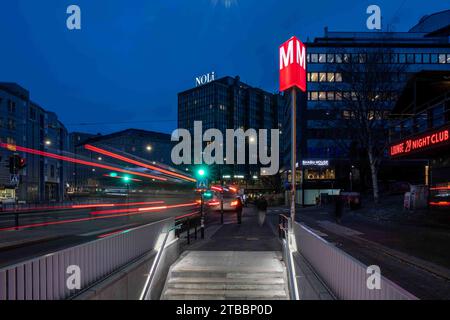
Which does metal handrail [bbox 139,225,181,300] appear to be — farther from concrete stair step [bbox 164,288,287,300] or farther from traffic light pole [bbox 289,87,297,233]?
traffic light pole [bbox 289,87,297,233]

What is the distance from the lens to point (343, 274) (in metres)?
5.55

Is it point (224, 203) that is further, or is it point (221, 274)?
point (224, 203)

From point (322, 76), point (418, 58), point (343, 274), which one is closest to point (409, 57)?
point (418, 58)

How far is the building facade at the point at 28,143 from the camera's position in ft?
171

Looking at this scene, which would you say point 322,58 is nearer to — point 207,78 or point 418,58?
point 418,58

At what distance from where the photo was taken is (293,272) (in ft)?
25.2

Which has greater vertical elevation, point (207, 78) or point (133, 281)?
point (207, 78)

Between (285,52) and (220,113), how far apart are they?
130092mm

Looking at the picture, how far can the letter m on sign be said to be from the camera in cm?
877

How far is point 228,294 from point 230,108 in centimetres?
13462

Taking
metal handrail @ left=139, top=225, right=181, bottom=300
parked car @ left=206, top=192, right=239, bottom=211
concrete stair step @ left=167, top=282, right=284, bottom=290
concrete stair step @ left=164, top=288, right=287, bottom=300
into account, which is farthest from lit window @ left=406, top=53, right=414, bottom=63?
metal handrail @ left=139, top=225, right=181, bottom=300

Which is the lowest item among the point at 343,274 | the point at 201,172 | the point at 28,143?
the point at 343,274
